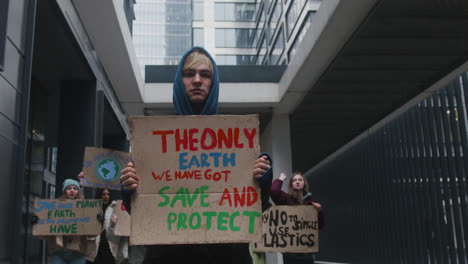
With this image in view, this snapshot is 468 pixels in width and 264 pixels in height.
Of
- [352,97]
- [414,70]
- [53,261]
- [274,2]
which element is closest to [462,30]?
[414,70]

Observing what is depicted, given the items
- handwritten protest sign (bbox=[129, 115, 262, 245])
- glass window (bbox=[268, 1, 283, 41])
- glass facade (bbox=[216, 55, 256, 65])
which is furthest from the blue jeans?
glass facade (bbox=[216, 55, 256, 65])

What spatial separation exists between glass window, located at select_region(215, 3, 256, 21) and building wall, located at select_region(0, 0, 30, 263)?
1875 inches

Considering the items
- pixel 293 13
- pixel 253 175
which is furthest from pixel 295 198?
pixel 293 13

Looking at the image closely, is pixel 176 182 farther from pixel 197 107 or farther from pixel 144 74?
pixel 144 74

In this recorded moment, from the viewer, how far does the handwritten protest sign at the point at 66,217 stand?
670 cm

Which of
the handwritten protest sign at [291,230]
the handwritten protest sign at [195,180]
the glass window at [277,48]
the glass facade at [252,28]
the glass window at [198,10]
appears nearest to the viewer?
the handwritten protest sign at [195,180]

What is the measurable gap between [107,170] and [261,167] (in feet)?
15.8

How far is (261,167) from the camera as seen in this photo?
2.66 meters

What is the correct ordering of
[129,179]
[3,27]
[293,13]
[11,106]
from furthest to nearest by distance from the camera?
[293,13]
[11,106]
[3,27]
[129,179]

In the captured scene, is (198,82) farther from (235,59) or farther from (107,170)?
(235,59)

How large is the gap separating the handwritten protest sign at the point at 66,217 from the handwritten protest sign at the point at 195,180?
4.45 metres

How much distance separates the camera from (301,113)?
14391mm

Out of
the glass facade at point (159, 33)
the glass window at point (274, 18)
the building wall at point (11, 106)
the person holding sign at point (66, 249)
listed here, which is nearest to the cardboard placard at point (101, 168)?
the person holding sign at point (66, 249)

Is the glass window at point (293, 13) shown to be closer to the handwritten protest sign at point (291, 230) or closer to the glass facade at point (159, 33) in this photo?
the handwritten protest sign at point (291, 230)
